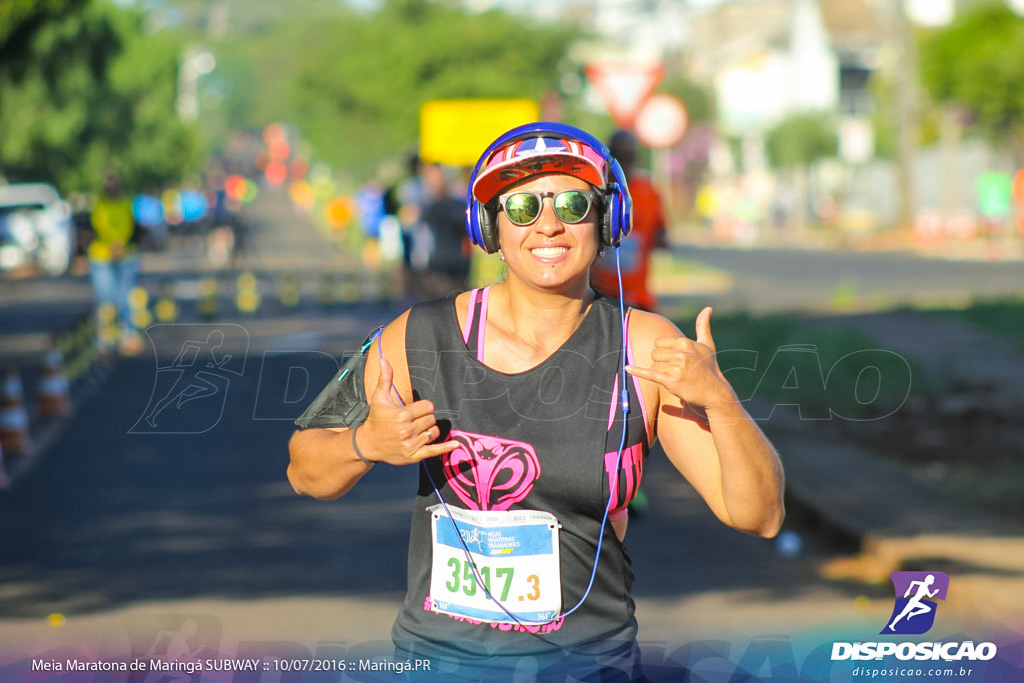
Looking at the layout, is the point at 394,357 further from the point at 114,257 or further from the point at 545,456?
the point at 114,257

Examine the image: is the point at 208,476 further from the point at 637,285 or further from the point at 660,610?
the point at 660,610

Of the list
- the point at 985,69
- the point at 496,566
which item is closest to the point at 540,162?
the point at 496,566

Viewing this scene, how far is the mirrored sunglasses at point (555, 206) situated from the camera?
10.6 feet

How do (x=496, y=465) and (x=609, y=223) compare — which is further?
(x=609, y=223)

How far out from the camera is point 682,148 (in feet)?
295

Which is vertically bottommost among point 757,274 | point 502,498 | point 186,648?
point 757,274

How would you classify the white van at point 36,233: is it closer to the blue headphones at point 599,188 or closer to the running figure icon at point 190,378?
the running figure icon at point 190,378

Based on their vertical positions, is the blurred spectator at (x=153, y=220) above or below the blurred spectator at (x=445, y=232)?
below

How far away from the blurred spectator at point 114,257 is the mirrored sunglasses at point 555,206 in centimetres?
1626

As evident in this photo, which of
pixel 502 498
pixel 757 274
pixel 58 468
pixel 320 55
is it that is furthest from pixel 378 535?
pixel 320 55

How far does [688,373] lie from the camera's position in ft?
9.66

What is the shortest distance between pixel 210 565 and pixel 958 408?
6961mm

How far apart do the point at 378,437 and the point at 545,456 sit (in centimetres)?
34

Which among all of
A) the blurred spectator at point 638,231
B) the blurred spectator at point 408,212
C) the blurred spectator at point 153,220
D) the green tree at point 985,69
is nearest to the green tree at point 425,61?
the blurred spectator at point 153,220
